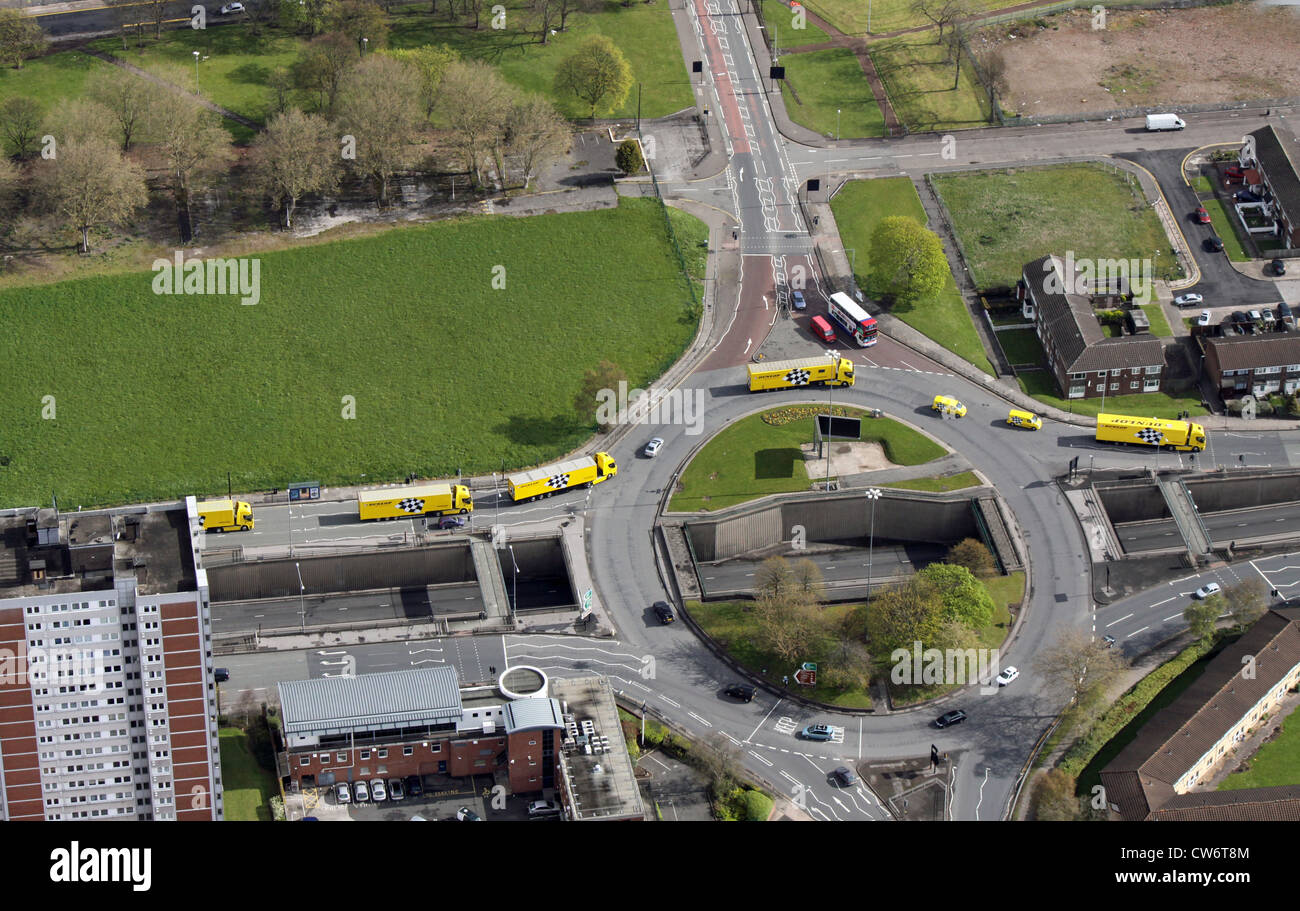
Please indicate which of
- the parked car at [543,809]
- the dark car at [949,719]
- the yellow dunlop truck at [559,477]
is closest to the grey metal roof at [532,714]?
the parked car at [543,809]

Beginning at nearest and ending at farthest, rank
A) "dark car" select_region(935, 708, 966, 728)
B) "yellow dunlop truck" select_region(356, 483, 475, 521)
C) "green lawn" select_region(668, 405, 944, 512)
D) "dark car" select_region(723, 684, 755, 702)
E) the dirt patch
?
"dark car" select_region(935, 708, 966, 728) → "dark car" select_region(723, 684, 755, 702) → "yellow dunlop truck" select_region(356, 483, 475, 521) → "green lawn" select_region(668, 405, 944, 512) → the dirt patch

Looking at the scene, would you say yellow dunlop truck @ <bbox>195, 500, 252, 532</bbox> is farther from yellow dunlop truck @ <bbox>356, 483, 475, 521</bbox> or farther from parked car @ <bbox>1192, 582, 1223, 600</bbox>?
parked car @ <bbox>1192, 582, 1223, 600</bbox>

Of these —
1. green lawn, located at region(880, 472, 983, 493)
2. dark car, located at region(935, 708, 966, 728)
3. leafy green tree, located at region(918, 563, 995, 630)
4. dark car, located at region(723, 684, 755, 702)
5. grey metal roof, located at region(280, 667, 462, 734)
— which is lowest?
dark car, located at region(935, 708, 966, 728)

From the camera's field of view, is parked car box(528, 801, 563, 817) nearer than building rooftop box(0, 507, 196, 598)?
No

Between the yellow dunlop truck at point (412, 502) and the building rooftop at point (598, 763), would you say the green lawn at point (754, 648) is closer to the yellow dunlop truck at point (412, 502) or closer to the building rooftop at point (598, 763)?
the building rooftop at point (598, 763)

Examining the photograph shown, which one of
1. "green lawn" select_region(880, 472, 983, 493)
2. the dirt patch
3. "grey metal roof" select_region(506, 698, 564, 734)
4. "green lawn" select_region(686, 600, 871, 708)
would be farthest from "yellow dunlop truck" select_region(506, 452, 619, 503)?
"grey metal roof" select_region(506, 698, 564, 734)

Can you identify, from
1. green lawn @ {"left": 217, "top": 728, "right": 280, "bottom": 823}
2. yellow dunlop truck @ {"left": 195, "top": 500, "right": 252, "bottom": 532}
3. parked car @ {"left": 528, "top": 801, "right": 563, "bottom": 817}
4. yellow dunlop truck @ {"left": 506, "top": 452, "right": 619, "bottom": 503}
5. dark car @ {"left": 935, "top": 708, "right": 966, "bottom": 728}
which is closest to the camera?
green lawn @ {"left": 217, "top": 728, "right": 280, "bottom": 823}
